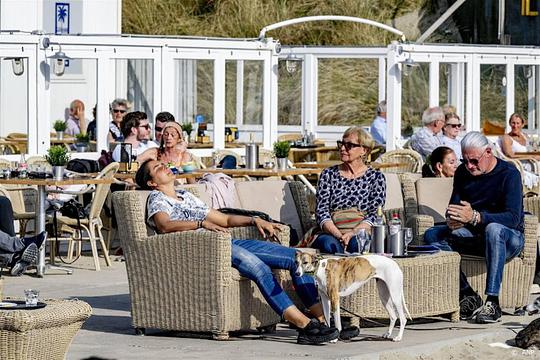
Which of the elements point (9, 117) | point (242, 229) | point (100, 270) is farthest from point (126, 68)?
point (242, 229)

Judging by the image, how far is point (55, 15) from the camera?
20141mm

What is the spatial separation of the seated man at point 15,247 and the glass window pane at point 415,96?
510 inches

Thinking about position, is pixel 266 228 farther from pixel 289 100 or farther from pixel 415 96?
pixel 289 100

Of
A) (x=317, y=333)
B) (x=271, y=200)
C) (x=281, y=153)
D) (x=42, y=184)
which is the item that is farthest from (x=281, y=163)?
(x=317, y=333)

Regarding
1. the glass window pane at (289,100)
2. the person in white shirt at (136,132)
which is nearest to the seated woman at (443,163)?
the person in white shirt at (136,132)

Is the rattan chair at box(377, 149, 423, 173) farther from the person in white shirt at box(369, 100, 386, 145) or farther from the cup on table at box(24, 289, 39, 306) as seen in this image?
the cup on table at box(24, 289, 39, 306)

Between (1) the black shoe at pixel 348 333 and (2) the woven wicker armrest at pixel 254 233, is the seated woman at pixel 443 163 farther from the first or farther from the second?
(1) the black shoe at pixel 348 333

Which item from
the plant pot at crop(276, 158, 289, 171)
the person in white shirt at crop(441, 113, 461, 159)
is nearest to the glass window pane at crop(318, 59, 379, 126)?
the person in white shirt at crop(441, 113, 461, 159)

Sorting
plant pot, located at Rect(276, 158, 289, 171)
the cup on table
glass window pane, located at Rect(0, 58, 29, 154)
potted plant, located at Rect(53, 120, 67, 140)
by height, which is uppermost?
glass window pane, located at Rect(0, 58, 29, 154)

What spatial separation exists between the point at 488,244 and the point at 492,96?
46.9 feet

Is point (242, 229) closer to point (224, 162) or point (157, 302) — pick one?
point (157, 302)

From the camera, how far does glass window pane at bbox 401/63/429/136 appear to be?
23.6 m

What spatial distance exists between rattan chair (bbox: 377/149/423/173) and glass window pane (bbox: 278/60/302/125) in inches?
321

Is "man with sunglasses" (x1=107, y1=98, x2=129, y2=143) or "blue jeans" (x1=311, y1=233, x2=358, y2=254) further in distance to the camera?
"man with sunglasses" (x1=107, y1=98, x2=129, y2=143)
